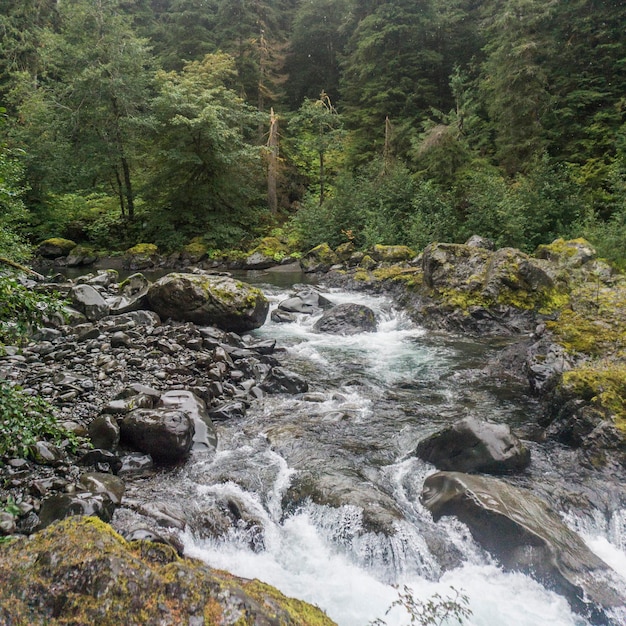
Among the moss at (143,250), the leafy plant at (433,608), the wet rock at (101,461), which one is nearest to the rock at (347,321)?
the wet rock at (101,461)

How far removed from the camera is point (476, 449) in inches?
210

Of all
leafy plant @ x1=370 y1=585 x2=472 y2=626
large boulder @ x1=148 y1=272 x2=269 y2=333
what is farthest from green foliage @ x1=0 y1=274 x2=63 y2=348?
large boulder @ x1=148 y1=272 x2=269 y2=333

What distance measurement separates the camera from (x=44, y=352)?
25.4 feet

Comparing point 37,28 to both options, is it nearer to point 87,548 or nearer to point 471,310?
point 471,310

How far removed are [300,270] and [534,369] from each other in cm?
1448

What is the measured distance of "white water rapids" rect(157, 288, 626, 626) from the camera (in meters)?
3.83

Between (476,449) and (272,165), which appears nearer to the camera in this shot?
(476,449)

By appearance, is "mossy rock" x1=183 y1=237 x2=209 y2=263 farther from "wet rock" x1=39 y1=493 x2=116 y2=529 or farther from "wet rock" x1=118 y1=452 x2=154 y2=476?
"wet rock" x1=39 y1=493 x2=116 y2=529

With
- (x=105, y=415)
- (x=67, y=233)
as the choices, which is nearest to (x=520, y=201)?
(x=105, y=415)

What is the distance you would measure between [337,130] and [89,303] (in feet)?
63.0

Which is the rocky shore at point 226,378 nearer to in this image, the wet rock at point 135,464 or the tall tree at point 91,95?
the wet rock at point 135,464

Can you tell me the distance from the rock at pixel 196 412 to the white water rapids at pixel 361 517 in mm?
196

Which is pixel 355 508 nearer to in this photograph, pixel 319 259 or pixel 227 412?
pixel 227 412

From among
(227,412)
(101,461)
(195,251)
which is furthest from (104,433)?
(195,251)
